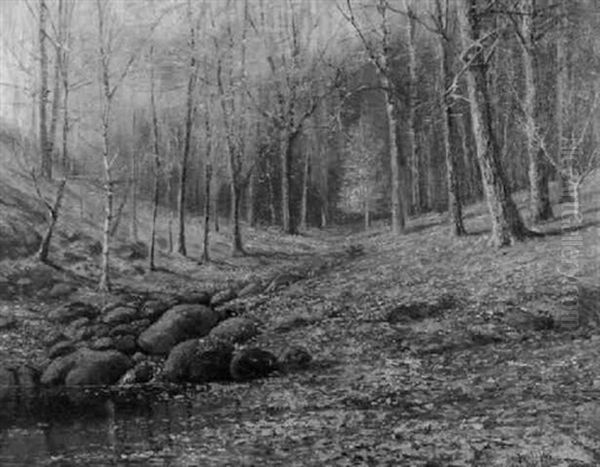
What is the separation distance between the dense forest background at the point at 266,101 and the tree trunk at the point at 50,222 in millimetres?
212

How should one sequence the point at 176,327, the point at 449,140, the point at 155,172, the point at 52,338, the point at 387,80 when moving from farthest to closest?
the point at 387,80 < the point at 449,140 < the point at 155,172 < the point at 176,327 < the point at 52,338

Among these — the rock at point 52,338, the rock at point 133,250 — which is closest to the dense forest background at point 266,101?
the rock at point 133,250

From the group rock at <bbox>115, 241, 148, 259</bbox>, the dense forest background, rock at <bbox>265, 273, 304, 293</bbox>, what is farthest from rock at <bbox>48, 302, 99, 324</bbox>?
rock at <bbox>265, 273, 304, 293</bbox>

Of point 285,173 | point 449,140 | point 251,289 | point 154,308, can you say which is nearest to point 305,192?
point 285,173

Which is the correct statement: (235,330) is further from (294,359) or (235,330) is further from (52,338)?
(52,338)

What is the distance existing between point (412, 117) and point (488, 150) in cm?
480

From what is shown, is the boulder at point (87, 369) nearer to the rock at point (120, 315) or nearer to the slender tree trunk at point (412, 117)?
the rock at point (120, 315)

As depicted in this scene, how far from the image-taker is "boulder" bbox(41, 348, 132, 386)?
26.6 ft

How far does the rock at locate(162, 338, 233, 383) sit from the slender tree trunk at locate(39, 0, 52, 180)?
3811 mm

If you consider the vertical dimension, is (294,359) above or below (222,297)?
below

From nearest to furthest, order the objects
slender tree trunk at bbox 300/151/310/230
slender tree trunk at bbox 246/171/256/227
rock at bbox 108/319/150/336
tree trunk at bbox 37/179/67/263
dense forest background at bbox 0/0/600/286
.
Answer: rock at bbox 108/319/150/336 < tree trunk at bbox 37/179/67/263 < dense forest background at bbox 0/0/600/286 < slender tree trunk at bbox 300/151/310/230 < slender tree trunk at bbox 246/171/256/227

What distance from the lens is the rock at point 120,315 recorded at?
9.30 m

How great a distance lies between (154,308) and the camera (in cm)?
965

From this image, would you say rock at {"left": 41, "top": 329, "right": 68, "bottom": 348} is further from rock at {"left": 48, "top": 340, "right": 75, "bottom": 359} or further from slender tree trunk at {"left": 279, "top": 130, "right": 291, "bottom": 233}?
slender tree trunk at {"left": 279, "top": 130, "right": 291, "bottom": 233}
